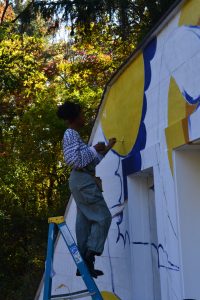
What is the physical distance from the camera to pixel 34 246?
543 inches

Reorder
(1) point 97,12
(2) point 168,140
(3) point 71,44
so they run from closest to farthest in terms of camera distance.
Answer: (2) point 168,140 < (1) point 97,12 < (3) point 71,44

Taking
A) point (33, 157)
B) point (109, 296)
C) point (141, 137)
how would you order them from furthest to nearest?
point (33, 157)
point (109, 296)
point (141, 137)

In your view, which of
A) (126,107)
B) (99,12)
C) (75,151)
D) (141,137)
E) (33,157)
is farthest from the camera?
(33,157)

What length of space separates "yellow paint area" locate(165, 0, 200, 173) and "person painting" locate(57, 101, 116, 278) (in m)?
0.77

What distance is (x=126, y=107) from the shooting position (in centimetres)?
586

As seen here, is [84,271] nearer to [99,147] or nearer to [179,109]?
[99,147]

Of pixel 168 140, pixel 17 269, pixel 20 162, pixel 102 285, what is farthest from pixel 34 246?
pixel 168 140

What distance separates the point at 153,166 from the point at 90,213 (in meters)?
0.77

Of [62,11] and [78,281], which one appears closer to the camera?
[78,281]

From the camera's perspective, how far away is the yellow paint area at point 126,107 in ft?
17.9

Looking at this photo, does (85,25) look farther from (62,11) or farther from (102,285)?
(102,285)

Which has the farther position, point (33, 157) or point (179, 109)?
point (33, 157)

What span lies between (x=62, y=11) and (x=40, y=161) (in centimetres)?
530

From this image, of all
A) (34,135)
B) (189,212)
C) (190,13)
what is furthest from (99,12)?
(189,212)
